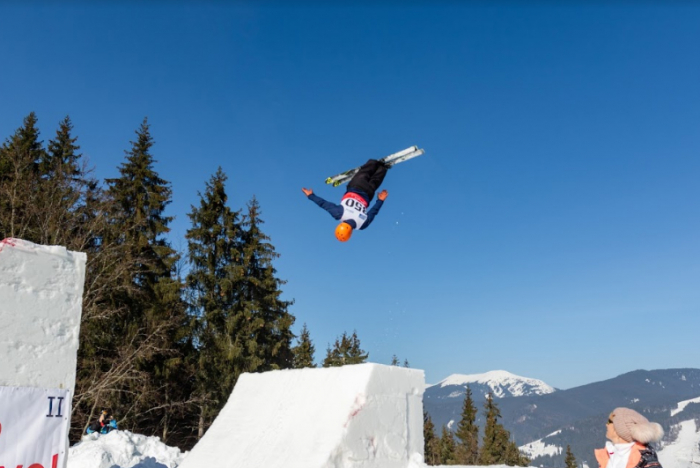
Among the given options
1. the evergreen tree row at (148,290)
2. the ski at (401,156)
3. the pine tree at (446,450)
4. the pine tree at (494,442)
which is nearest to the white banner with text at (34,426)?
the ski at (401,156)

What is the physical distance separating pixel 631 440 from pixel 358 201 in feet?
22.4

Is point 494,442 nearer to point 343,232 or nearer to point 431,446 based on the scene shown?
point 431,446

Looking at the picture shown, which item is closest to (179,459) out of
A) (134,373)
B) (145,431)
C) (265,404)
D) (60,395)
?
(265,404)

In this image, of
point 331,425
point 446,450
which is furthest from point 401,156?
point 446,450

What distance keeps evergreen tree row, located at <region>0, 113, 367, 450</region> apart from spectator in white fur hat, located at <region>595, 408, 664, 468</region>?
16.4 m

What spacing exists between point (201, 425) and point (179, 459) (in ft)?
41.7

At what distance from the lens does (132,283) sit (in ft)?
67.2

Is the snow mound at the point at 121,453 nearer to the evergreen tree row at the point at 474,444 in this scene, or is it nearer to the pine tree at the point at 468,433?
the evergreen tree row at the point at 474,444

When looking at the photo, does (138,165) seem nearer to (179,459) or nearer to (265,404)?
(179,459)

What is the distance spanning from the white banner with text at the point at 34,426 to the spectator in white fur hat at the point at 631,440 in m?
4.63

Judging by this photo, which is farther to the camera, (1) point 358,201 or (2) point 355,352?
(2) point 355,352

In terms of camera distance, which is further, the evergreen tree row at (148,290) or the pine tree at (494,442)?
the pine tree at (494,442)

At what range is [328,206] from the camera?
32.3ft

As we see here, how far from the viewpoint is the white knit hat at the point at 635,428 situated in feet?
10.7
